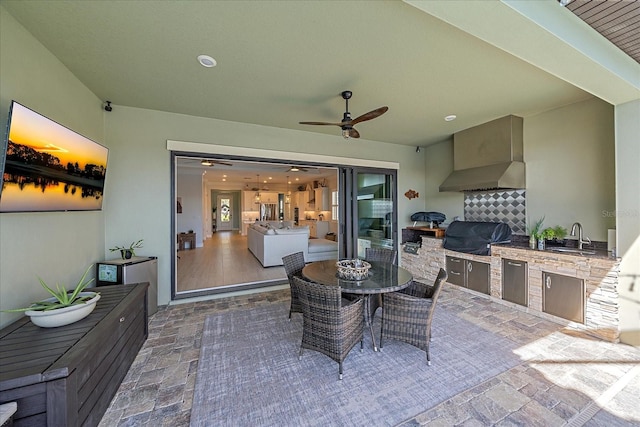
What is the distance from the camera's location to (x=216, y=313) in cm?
353

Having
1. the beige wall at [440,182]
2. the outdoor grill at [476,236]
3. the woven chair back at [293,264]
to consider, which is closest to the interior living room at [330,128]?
the outdoor grill at [476,236]

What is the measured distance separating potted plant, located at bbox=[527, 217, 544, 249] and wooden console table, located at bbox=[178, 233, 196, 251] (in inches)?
375

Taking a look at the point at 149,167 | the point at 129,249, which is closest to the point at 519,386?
the point at 129,249

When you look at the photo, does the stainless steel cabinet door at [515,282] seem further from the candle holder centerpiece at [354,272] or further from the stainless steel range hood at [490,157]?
the candle holder centerpiece at [354,272]

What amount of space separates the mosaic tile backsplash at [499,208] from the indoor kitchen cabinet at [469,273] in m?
0.92

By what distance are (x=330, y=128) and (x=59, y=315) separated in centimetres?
421

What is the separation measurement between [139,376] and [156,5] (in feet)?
10.0

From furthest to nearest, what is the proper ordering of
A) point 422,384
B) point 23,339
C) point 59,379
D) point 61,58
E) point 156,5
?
point 61,58 < point 422,384 < point 156,5 < point 23,339 < point 59,379

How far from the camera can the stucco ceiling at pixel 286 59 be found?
188 centimetres

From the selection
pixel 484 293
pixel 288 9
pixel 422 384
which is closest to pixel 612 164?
pixel 484 293

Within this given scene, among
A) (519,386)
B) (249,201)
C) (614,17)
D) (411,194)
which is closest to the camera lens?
(614,17)

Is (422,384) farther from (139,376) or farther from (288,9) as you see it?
(288,9)

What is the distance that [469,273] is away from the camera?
4320mm

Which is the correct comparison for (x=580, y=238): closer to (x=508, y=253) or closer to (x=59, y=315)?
(x=508, y=253)
